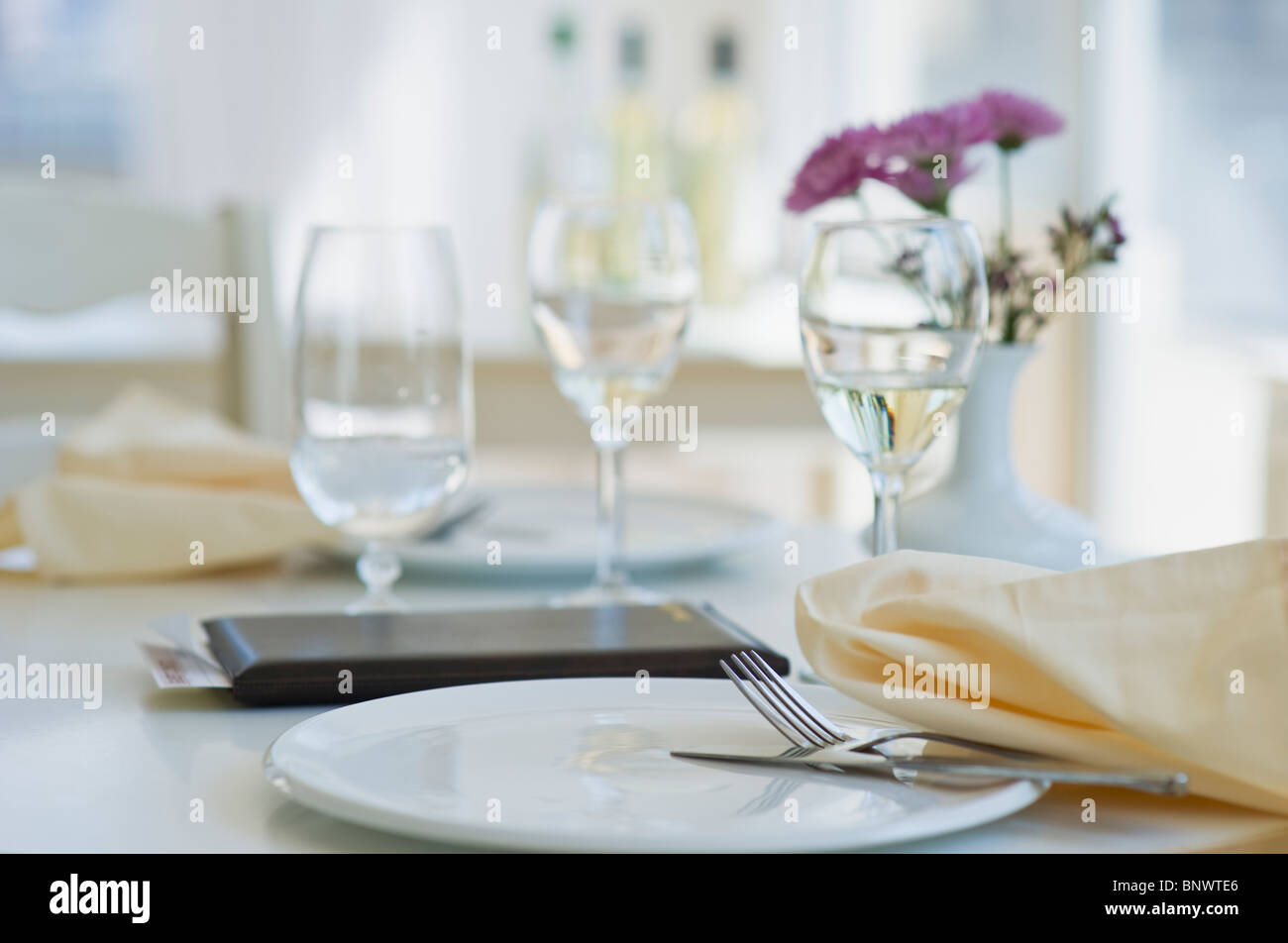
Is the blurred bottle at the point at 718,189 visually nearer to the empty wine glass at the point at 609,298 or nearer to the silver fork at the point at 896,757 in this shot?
the empty wine glass at the point at 609,298

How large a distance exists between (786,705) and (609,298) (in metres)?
0.34

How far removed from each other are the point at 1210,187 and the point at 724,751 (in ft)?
6.28

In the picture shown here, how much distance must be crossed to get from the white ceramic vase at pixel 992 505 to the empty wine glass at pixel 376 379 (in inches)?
9.9

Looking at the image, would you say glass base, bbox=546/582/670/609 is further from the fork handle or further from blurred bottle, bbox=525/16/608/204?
blurred bottle, bbox=525/16/608/204

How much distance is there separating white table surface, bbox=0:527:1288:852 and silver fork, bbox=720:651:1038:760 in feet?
0.11

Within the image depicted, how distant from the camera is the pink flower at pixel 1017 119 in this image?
0.77 m

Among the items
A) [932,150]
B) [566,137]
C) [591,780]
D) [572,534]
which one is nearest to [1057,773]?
[591,780]

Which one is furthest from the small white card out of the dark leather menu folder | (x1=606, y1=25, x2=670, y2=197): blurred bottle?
(x1=606, y1=25, x2=670, y2=197): blurred bottle

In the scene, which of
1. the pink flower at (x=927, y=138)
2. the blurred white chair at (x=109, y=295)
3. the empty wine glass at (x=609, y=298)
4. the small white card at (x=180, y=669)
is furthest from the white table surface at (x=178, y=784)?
the blurred white chair at (x=109, y=295)

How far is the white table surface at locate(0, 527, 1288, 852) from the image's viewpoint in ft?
1.37

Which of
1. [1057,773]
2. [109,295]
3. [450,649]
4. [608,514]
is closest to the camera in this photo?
[1057,773]

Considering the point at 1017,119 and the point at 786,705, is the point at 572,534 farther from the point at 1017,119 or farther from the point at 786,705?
the point at 786,705

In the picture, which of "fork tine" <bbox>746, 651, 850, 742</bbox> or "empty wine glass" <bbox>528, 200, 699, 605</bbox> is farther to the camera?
"empty wine glass" <bbox>528, 200, 699, 605</bbox>

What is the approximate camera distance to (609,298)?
778 mm
